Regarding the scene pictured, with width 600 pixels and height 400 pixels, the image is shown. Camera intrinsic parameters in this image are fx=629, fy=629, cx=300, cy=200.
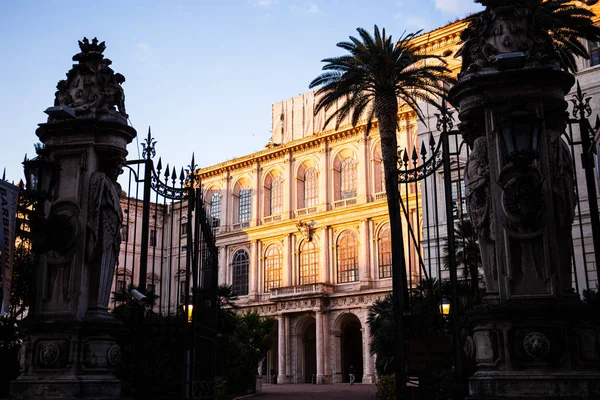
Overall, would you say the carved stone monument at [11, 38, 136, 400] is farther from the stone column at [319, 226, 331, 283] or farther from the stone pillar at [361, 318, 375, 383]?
the stone column at [319, 226, 331, 283]

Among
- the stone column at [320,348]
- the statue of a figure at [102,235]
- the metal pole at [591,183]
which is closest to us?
the metal pole at [591,183]

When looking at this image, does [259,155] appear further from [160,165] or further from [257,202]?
[160,165]

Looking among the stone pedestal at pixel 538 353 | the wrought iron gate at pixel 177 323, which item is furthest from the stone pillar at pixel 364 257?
the stone pedestal at pixel 538 353

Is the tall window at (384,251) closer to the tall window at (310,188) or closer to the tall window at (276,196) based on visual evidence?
the tall window at (310,188)

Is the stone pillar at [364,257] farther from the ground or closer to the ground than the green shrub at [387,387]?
farther from the ground

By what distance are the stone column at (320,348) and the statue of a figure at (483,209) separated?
3877cm

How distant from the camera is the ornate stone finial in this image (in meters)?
9.18

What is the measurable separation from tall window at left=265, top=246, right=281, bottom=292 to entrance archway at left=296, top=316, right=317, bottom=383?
416 centimetres

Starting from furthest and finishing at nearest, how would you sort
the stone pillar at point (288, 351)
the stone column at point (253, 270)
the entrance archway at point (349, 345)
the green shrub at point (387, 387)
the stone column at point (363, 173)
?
the stone column at point (253, 270), the stone pillar at point (288, 351), the stone column at point (363, 173), the entrance archway at point (349, 345), the green shrub at point (387, 387)

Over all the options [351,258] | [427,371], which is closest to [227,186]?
[351,258]

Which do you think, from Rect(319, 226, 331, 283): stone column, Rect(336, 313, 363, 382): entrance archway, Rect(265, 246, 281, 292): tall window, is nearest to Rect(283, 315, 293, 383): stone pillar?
Rect(336, 313, 363, 382): entrance archway

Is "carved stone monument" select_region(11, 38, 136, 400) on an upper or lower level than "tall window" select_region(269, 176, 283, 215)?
lower

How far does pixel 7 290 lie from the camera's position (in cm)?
790

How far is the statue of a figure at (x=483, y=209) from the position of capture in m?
7.91
